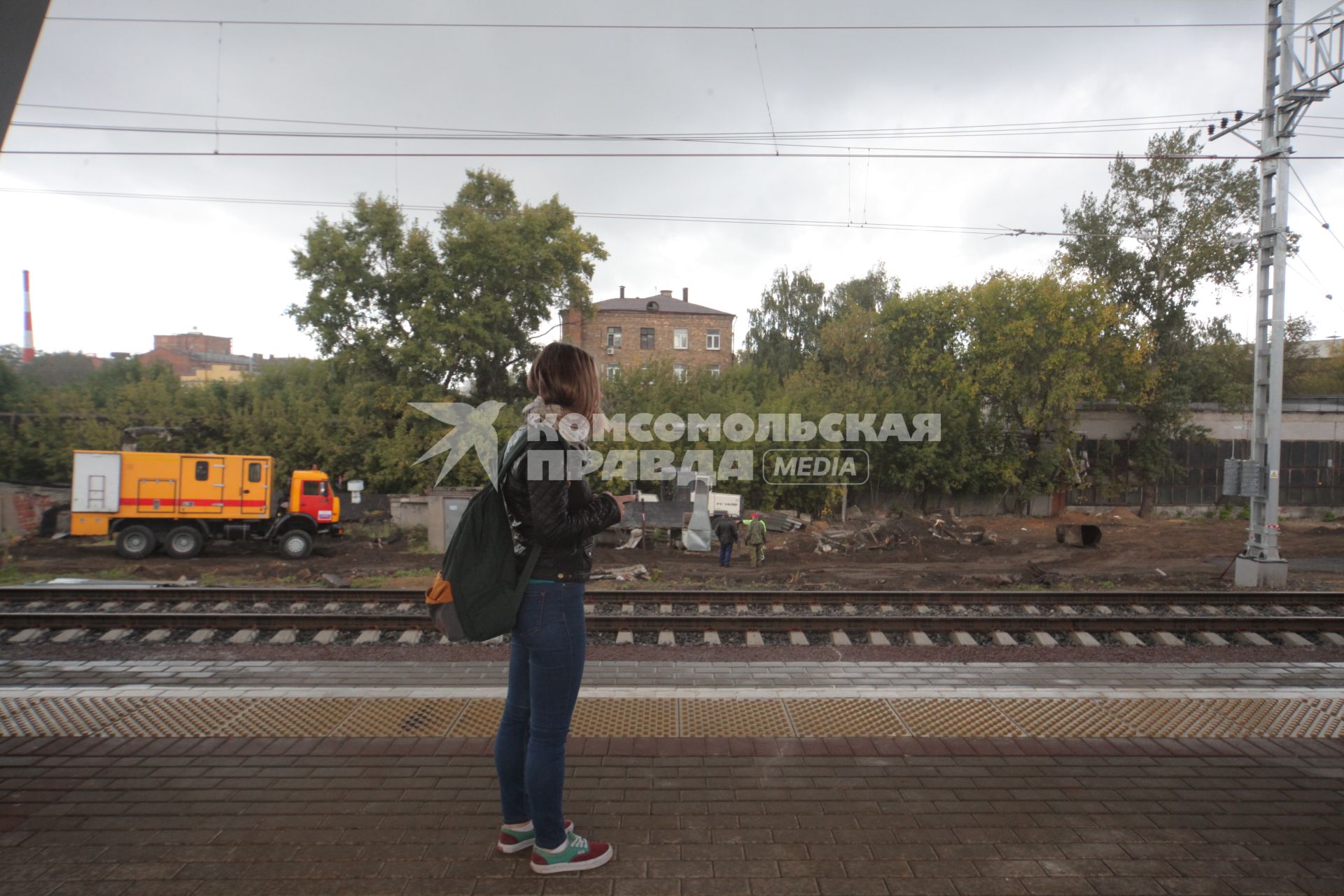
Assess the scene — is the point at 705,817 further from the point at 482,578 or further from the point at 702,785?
the point at 482,578

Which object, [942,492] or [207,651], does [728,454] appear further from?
[207,651]

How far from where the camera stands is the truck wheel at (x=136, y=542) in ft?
55.9

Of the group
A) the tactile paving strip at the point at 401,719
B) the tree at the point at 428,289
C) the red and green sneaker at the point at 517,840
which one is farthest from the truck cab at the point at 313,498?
the red and green sneaker at the point at 517,840

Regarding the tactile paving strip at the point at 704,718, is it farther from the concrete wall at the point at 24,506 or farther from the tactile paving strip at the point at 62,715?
the concrete wall at the point at 24,506

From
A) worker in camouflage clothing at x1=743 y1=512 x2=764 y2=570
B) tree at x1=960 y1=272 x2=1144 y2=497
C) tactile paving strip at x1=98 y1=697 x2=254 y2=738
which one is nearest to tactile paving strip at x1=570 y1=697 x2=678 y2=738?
tactile paving strip at x1=98 y1=697 x2=254 y2=738

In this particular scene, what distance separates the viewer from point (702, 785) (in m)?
3.78

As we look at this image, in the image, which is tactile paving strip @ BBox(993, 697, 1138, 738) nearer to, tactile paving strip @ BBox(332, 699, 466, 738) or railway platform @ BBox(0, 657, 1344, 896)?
railway platform @ BBox(0, 657, 1344, 896)

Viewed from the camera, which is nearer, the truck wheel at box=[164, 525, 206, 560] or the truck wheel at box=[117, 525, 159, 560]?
the truck wheel at box=[117, 525, 159, 560]

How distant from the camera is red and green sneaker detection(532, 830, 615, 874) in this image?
2.89m

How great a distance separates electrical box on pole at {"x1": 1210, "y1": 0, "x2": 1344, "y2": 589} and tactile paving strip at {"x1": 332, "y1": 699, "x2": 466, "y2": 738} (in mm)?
12264

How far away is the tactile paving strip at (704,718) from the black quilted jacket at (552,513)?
6.54ft

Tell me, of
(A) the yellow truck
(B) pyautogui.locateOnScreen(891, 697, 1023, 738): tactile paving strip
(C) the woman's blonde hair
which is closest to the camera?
(C) the woman's blonde hair

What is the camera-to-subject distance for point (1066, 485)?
2883cm

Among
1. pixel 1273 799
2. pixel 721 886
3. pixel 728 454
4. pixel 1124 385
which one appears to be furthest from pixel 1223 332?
pixel 721 886
